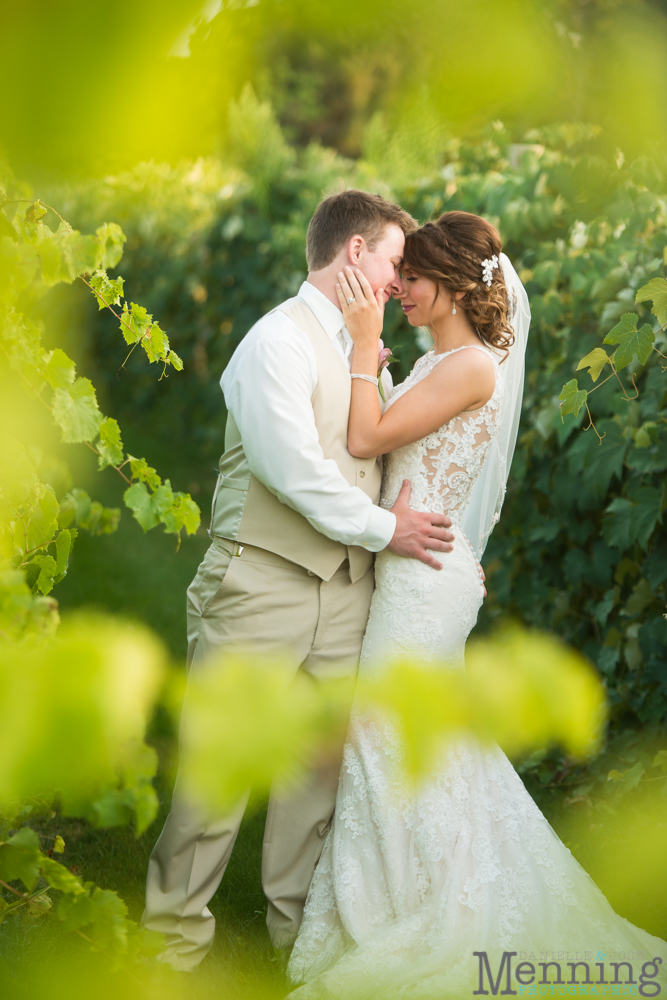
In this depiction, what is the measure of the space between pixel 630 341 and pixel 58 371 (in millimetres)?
1234

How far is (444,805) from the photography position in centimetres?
222

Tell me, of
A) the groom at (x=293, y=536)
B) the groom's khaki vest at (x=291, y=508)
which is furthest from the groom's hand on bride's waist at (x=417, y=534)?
the groom's khaki vest at (x=291, y=508)

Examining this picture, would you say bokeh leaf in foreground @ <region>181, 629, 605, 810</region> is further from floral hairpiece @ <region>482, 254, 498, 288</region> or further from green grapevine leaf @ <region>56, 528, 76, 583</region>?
floral hairpiece @ <region>482, 254, 498, 288</region>

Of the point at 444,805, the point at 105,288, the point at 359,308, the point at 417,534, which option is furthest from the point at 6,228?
the point at 444,805

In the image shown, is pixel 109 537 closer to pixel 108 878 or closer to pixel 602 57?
pixel 108 878

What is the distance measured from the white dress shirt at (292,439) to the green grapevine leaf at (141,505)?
410mm

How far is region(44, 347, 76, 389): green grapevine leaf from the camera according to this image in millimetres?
1364

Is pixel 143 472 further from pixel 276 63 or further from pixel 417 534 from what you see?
pixel 276 63

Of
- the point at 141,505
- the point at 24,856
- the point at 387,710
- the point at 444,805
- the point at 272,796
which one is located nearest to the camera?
the point at 387,710

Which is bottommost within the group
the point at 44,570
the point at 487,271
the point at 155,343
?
the point at 44,570

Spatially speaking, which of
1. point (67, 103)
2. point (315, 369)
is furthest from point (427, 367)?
point (67, 103)

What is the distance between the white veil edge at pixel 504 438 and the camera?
2.53m

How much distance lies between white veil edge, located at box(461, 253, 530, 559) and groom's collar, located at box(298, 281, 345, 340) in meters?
0.52

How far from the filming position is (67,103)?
0.48 m
